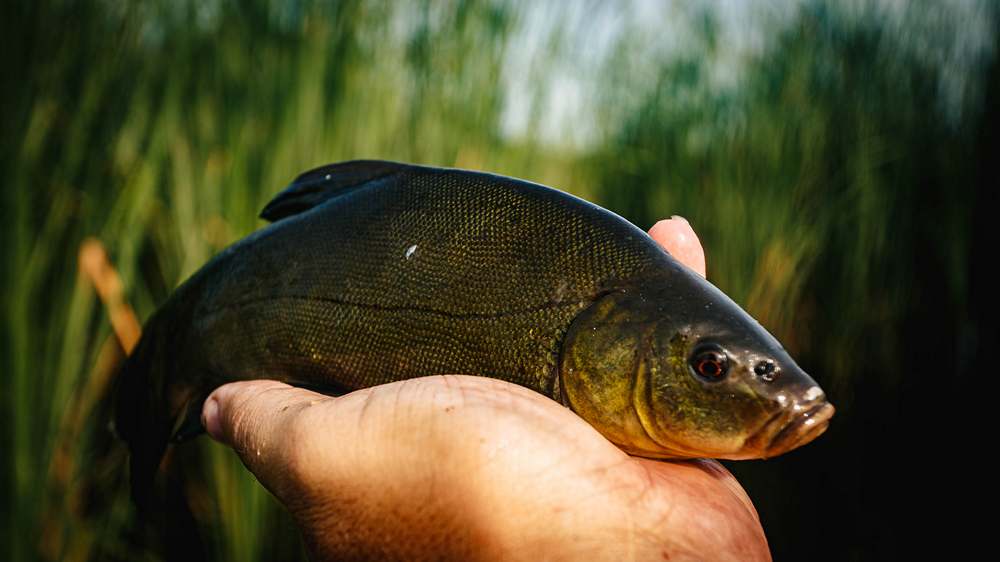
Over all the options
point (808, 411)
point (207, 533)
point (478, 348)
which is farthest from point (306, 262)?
point (207, 533)

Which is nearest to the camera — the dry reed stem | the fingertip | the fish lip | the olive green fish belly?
the fish lip

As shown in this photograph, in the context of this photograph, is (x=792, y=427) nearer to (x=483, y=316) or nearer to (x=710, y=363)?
(x=710, y=363)

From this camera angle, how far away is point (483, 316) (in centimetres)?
143

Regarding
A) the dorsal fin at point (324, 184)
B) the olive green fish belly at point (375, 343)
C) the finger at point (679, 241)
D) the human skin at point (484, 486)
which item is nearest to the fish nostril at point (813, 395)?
the human skin at point (484, 486)

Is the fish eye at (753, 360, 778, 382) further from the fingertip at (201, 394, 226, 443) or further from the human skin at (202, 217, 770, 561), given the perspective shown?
the fingertip at (201, 394, 226, 443)

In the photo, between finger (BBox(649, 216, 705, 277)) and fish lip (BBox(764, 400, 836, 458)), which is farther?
finger (BBox(649, 216, 705, 277))

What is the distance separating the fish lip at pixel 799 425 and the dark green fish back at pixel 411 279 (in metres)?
0.38

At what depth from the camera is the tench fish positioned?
1255 millimetres

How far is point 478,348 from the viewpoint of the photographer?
1.44 meters

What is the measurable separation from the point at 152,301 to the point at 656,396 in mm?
2427

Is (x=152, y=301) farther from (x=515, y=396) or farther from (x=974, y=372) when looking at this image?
(x=974, y=372)

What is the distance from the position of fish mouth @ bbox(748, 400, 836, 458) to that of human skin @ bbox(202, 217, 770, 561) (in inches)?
7.5

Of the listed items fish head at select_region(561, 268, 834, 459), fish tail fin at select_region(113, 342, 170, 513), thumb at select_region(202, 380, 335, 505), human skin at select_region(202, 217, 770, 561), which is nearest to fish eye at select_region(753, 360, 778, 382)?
fish head at select_region(561, 268, 834, 459)

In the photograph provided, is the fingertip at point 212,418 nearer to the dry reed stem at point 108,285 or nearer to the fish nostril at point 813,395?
the dry reed stem at point 108,285
